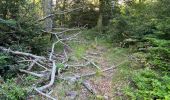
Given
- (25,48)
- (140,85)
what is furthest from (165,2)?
(25,48)

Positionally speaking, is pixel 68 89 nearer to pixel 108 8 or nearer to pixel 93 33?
pixel 93 33

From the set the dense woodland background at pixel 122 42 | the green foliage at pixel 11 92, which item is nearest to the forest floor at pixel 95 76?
the dense woodland background at pixel 122 42

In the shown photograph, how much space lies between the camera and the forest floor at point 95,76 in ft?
20.6

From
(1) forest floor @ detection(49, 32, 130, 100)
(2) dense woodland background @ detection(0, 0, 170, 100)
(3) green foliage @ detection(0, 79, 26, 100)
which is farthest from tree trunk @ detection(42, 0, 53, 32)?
(3) green foliage @ detection(0, 79, 26, 100)

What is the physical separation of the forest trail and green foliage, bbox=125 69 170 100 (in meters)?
0.41

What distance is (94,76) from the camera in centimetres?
749

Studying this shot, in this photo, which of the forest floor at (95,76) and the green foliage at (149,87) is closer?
the green foliage at (149,87)

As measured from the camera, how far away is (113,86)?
686cm

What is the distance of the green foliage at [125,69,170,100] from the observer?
5723 millimetres

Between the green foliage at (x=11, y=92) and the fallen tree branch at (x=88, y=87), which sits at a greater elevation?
the green foliage at (x=11, y=92)

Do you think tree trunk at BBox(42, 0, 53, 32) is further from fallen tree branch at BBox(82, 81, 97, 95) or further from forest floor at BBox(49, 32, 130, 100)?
fallen tree branch at BBox(82, 81, 97, 95)

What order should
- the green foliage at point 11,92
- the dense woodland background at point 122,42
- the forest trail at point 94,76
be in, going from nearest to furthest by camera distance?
1. the green foliage at point 11,92
2. the dense woodland background at point 122,42
3. the forest trail at point 94,76

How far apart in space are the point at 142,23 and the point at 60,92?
5.97 m

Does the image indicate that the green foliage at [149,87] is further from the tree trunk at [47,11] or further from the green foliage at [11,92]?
the tree trunk at [47,11]
